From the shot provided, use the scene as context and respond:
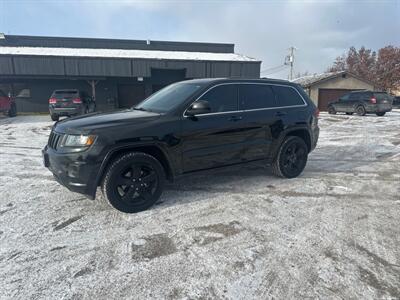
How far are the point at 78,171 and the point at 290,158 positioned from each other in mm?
3762

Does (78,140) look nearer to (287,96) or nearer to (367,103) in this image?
(287,96)

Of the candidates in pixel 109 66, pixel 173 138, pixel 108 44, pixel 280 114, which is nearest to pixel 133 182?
pixel 173 138

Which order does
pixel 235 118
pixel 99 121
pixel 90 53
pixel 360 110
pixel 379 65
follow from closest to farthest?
pixel 99 121
pixel 235 118
pixel 360 110
pixel 90 53
pixel 379 65

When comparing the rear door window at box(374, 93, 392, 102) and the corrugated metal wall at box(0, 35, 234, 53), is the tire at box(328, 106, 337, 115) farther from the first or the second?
the corrugated metal wall at box(0, 35, 234, 53)

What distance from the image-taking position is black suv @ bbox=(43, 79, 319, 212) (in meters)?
3.50

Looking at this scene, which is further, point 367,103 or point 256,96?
point 367,103

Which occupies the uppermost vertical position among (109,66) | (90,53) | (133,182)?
(90,53)

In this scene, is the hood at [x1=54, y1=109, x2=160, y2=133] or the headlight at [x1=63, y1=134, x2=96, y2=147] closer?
the headlight at [x1=63, y1=134, x2=96, y2=147]

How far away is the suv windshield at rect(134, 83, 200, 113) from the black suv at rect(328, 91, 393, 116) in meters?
18.0

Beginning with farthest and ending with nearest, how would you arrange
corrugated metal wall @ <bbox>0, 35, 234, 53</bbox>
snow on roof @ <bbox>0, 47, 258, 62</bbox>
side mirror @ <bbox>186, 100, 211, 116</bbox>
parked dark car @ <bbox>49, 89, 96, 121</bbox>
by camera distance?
corrugated metal wall @ <bbox>0, 35, 234, 53</bbox>
snow on roof @ <bbox>0, 47, 258, 62</bbox>
parked dark car @ <bbox>49, 89, 96, 121</bbox>
side mirror @ <bbox>186, 100, 211, 116</bbox>

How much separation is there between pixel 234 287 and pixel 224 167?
7.38 ft

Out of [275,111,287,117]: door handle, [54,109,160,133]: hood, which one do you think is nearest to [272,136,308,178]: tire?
[275,111,287,117]: door handle

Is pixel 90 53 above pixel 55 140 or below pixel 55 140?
above

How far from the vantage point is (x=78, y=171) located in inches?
135
